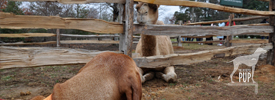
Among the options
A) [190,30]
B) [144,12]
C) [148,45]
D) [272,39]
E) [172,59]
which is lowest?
[172,59]

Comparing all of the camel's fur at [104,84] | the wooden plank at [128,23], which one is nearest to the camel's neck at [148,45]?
the wooden plank at [128,23]

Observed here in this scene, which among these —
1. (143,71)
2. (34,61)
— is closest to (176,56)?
(143,71)

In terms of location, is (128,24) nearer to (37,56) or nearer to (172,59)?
(172,59)

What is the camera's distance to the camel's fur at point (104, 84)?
96 centimetres

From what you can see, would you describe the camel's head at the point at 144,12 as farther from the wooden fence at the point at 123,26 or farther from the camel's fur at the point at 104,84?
the camel's fur at the point at 104,84

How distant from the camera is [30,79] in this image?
385cm

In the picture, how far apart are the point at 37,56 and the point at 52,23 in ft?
1.82

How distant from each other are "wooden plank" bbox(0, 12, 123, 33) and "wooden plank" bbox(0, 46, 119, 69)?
0.36m

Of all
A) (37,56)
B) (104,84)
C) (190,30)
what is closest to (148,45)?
(190,30)

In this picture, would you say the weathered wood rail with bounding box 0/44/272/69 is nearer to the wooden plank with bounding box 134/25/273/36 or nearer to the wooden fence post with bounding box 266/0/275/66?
the wooden plank with bounding box 134/25/273/36

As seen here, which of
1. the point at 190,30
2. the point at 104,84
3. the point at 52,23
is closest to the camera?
the point at 104,84

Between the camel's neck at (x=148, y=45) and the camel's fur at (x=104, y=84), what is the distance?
2.49 meters

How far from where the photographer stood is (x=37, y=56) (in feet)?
8.61

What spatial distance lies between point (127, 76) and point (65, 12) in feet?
43.4
